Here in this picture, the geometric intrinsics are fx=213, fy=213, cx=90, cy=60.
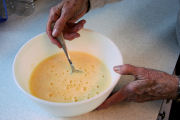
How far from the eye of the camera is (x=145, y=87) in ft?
2.20

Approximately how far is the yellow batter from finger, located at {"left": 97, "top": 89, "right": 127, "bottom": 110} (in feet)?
0.15

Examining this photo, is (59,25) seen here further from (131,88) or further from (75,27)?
(131,88)

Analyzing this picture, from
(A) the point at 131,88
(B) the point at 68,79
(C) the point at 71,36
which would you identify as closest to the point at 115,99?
(A) the point at 131,88

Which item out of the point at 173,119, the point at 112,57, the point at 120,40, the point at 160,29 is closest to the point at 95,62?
the point at 112,57

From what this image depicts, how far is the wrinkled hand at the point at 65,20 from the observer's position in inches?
30.7

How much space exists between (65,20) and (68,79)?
0.75ft

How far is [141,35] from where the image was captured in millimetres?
1000

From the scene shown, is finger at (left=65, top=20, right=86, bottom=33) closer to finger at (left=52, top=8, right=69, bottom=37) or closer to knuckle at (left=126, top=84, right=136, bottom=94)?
finger at (left=52, top=8, right=69, bottom=37)

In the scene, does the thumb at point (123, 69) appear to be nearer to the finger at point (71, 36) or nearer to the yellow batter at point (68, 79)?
the yellow batter at point (68, 79)

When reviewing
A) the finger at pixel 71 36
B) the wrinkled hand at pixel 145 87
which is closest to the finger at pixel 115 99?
the wrinkled hand at pixel 145 87

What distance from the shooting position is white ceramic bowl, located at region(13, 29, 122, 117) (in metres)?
0.62

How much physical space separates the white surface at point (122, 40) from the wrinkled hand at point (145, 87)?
0.04m

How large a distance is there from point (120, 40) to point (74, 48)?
9.2 inches

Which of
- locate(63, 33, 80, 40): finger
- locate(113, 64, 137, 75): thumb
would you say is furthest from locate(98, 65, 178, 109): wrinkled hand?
locate(63, 33, 80, 40): finger
